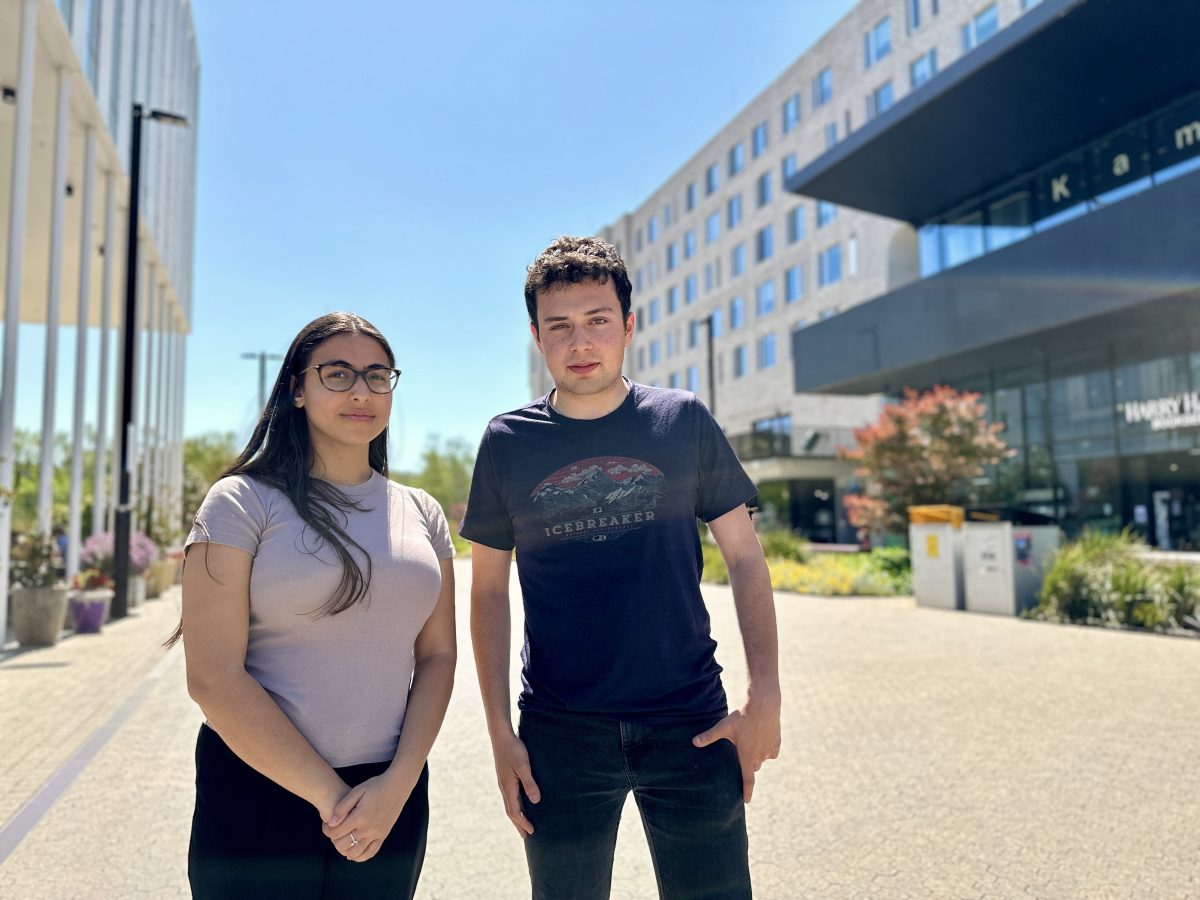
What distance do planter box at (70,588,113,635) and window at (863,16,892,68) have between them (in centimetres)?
3163

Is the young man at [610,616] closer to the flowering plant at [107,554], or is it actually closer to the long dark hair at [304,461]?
the long dark hair at [304,461]

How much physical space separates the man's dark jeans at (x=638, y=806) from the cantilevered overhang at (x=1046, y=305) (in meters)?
17.7

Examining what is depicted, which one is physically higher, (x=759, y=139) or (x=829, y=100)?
(x=759, y=139)

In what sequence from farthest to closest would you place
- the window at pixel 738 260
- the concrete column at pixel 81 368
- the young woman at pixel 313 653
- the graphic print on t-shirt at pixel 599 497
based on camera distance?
the window at pixel 738 260 → the concrete column at pixel 81 368 → the graphic print on t-shirt at pixel 599 497 → the young woman at pixel 313 653

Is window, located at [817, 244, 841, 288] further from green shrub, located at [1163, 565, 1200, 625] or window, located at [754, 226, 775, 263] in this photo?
green shrub, located at [1163, 565, 1200, 625]

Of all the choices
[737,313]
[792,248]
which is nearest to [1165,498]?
[792,248]

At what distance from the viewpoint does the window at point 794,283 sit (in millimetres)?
39062

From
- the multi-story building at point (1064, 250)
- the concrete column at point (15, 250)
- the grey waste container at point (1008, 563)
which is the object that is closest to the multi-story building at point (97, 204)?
the concrete column at point (15, 250)

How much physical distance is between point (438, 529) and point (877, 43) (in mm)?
36682

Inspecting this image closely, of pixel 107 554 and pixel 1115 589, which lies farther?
pixel 107 554

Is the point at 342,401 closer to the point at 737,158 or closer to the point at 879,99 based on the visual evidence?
the point at 879,99

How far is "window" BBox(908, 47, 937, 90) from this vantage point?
100 ft

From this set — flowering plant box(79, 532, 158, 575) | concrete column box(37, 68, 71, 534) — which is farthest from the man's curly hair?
flowering plant box(79, 532, 158, 575)

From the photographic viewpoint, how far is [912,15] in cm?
3170
